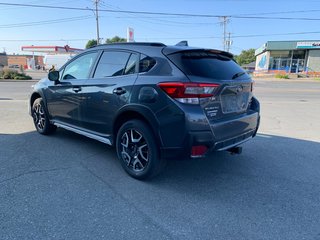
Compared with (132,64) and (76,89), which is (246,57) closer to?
(76,89)

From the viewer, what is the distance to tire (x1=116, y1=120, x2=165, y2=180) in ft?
10.6

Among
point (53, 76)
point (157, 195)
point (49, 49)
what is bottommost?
point (157, 195)

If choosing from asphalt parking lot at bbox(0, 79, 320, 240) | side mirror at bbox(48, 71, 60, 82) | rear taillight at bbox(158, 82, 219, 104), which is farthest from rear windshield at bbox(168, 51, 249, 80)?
side mirror at bbox(48, 71, 60, 82)

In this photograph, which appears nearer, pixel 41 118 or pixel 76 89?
pixel 76 89

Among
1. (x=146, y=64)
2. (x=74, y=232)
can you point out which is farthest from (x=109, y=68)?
(x=74, y=232)

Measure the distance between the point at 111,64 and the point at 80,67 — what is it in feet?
3.00

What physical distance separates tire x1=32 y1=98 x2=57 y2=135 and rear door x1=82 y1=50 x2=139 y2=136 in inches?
58.2

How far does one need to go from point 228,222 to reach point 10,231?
2123mm

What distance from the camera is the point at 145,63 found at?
3.37 meters

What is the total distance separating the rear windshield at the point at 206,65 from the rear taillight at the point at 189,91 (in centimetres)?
17

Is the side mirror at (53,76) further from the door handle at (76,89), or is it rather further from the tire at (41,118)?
the tire at (41,118)

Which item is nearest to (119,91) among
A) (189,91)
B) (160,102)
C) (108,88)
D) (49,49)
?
(108,88)

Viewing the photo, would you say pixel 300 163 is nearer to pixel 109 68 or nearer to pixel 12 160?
pixel 109 68

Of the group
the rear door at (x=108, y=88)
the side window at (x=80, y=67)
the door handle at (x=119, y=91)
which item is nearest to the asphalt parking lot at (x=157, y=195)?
the rear door at (x=108, y=88)
